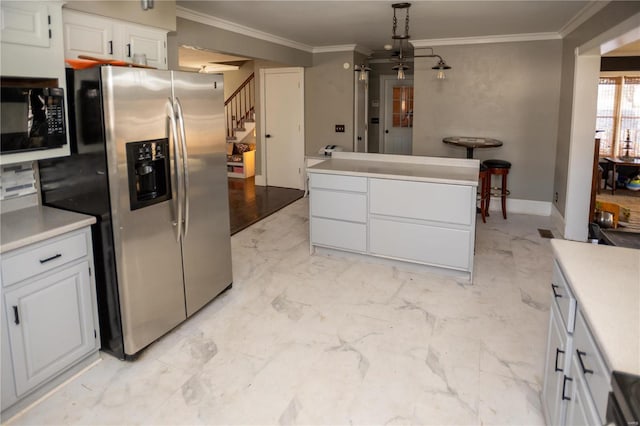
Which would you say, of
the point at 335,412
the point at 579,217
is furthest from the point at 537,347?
the point at 579,217

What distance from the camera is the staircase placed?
30.7 feet

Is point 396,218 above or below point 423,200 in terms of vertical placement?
below

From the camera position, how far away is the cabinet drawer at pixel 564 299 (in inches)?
65.9

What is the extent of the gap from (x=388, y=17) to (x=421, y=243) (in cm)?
251

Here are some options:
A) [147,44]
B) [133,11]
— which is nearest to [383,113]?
[147,44]

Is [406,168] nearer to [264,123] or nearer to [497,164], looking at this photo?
[497,164]

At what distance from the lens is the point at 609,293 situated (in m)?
→ 1.59

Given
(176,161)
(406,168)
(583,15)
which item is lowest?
(406,168)

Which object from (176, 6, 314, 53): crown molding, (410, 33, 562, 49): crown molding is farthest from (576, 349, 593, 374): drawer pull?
(410, 33, 562, 49): crown molding

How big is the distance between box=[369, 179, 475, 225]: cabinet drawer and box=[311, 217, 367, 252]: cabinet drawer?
0.28m

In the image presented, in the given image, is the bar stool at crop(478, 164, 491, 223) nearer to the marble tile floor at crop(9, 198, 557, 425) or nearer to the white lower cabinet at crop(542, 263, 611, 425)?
the marble tile floor at crop(9, 198, 557, 425)

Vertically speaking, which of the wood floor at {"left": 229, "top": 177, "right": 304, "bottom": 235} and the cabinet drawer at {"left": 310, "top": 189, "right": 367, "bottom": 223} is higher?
the cabinet drawer at {"left": 310, "top": 189, "right": 367, "bottom": 223}

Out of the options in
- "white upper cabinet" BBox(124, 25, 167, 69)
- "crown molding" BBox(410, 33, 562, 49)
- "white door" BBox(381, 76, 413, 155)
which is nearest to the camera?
"white upper cabinet" BBox(124, 25, 167, 69)

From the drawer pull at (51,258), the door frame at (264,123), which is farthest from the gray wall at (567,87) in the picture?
the drawer pull at (51,258)
